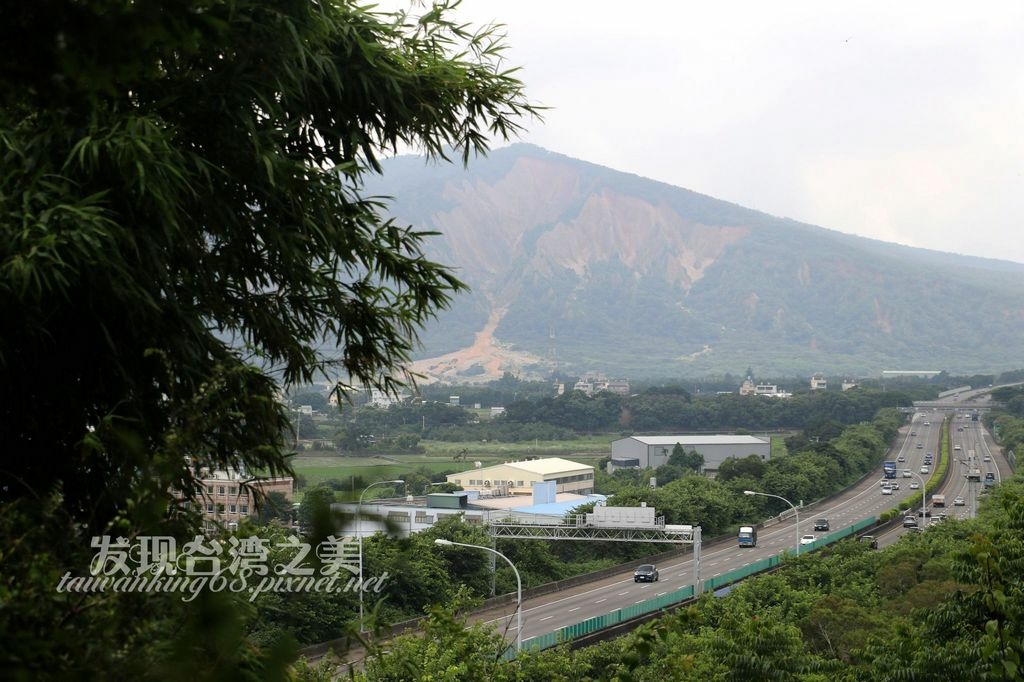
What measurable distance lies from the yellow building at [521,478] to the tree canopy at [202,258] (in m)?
54.0

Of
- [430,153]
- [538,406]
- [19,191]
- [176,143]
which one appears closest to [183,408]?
[19,191]

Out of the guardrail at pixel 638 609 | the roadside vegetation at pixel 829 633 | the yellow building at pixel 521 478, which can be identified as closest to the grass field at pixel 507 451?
the yellow building at pixel 521 478

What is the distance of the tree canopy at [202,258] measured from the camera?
3.34 meters

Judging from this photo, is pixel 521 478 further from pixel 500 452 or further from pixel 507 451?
pixel 507 451

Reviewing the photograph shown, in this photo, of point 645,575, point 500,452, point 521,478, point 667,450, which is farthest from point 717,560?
point 500,452

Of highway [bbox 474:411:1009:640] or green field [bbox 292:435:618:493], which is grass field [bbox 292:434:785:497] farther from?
highway [bbox 474:411:1009:640]

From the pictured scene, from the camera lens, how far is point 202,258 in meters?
4.38

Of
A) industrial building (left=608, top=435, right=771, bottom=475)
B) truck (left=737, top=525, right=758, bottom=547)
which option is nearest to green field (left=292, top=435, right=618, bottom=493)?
industrial building (left=608, top=435, right=771, bottom=475)

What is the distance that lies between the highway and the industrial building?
→ 10497mm

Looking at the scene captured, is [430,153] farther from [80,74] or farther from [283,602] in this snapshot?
[80,74]

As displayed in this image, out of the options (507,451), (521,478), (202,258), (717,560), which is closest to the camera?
(202,258)

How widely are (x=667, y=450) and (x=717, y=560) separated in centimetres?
4287

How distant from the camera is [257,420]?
4.41m

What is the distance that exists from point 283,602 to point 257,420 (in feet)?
3.24
